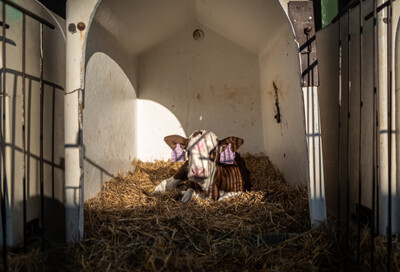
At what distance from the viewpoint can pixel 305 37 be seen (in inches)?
104

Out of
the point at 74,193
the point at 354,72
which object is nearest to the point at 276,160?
the point at 354,72

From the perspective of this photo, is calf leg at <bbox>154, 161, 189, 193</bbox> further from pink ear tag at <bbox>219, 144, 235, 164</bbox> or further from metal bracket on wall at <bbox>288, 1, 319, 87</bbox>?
metal bracket on wall at <bbox>288, 1, 319, 87</bbox>

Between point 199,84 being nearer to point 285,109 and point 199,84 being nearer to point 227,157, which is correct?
point 285,109

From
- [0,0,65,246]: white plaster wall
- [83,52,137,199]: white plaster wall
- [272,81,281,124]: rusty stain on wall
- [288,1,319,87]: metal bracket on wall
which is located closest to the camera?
[0,0,65,246]: white plaster wall

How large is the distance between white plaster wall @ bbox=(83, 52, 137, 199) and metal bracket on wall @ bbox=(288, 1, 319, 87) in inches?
77.0

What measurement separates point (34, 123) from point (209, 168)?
6.08 feet

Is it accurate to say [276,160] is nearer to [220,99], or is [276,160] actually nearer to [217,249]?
[220,99]

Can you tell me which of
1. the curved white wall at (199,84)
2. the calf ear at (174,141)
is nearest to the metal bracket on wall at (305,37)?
the calf ear at (174,141)

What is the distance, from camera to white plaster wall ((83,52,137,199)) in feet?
10.7

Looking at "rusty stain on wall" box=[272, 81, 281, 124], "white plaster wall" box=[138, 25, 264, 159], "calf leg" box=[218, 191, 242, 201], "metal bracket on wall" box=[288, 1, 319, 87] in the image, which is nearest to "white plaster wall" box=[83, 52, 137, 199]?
"white plaster wall" box=[138, 25, 264, 159]

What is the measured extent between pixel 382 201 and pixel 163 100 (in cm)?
391

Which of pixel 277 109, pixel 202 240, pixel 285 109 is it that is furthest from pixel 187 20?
pixel 202 240

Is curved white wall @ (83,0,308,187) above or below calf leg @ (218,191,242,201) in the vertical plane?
above

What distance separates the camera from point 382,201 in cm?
253
